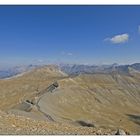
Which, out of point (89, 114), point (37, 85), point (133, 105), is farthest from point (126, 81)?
point (89, 114)

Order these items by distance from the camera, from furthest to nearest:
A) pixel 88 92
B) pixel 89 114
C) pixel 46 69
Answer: pixel 46 69 → pixel 88 92 → pixel 89 114

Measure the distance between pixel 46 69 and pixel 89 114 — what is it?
269 feet

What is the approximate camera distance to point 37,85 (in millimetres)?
86750

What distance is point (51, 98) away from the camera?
165 feet

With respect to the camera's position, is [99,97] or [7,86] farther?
[7,86]
